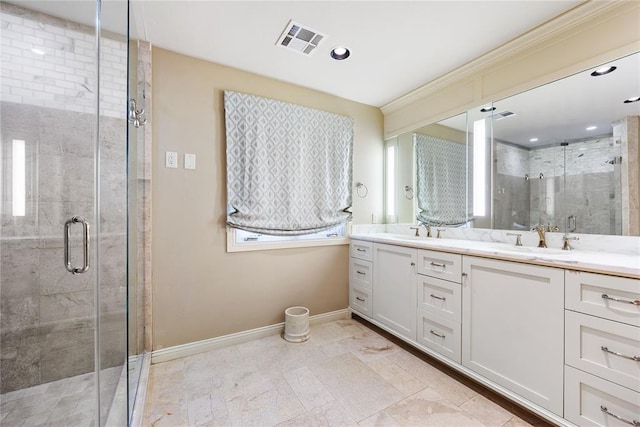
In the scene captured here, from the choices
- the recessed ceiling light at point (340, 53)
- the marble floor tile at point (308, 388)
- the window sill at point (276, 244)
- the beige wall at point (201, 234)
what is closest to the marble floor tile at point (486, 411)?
the marble floor tile at point (308, 388)

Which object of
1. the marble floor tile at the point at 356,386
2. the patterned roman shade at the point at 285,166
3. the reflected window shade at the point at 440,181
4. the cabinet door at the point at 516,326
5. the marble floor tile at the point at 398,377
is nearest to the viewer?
the cabinet door at the point at 516,326

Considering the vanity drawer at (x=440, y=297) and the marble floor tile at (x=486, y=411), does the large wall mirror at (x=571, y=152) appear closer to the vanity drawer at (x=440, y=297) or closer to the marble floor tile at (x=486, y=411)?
the vanity drawer at (x=440, y=297)

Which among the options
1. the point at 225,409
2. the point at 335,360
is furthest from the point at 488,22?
the point at 225,409

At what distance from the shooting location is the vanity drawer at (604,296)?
103 cm

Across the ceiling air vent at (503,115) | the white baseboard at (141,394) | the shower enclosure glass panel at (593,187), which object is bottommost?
the white baseboard at (141,394)

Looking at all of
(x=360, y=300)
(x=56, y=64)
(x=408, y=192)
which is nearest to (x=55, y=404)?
(x=56, y=64)

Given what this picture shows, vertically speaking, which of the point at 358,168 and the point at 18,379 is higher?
the point at 358,168

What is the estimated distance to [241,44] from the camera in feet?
6.14

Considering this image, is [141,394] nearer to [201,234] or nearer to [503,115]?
[201,234]

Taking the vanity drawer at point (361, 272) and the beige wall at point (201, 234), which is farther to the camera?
the vanity drawer at point (361, 272)

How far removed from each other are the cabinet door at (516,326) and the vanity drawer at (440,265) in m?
0.06

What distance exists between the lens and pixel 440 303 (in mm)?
1771

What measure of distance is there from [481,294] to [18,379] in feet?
8.39

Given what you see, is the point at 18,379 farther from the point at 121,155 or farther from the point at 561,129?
the point at 561,129
